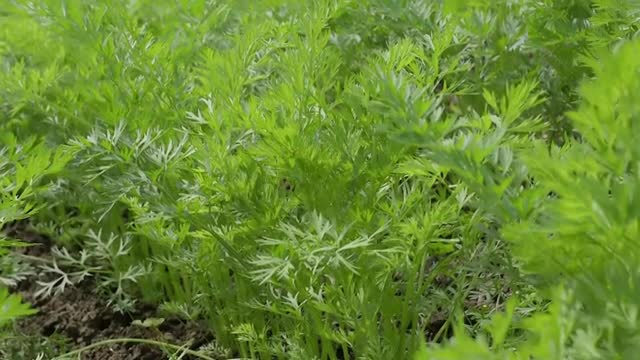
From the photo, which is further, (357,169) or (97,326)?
(97,326)

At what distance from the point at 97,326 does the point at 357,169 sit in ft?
2.76

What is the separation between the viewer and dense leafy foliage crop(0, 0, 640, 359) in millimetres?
898

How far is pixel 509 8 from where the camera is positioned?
1.76 metres

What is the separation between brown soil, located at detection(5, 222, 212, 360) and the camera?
174 centimetres

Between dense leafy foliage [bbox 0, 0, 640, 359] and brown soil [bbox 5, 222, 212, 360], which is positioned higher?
dense leafy foliage [bbox 0, 0, 640, 359]

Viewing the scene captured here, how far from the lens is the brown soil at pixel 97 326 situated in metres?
1.74

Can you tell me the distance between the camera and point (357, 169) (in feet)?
4.16

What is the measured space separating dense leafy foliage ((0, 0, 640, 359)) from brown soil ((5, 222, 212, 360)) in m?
0.05

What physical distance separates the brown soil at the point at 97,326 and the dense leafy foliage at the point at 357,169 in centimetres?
5

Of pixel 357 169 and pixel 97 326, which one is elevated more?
pixel 357 169

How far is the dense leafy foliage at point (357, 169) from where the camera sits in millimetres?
898

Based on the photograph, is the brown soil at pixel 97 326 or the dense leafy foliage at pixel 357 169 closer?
the dense leafy foliage at pixel 357 169

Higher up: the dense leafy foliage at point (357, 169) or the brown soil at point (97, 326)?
the dense leafy foliage at point (357, 169)

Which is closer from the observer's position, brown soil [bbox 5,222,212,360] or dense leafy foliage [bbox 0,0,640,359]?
dense leafy foliage [bbox 0,0,640,359]
